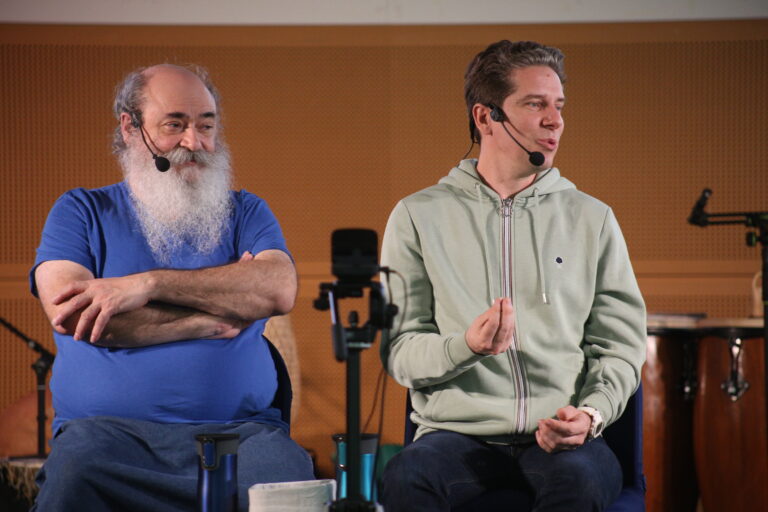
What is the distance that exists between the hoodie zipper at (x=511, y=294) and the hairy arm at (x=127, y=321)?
0.81 meters

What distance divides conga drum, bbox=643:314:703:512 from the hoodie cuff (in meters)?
2.19

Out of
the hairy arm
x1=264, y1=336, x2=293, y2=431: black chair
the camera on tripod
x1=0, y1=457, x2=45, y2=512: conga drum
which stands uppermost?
the camera on tripod

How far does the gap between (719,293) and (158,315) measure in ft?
12.7

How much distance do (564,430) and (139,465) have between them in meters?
1.14

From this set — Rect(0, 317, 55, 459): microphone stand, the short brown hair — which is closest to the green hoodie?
the short brown hair

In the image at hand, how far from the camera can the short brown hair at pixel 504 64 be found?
96.7 inches

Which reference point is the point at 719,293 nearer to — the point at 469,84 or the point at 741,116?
the point at 741,116

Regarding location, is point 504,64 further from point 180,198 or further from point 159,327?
point 159,327

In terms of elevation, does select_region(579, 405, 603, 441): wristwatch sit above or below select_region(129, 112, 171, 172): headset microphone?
below

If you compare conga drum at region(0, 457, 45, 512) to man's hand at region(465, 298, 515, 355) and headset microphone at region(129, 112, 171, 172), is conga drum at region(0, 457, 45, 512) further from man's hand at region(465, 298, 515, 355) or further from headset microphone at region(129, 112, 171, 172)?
man's hand at region(465, 298, 515, 355)

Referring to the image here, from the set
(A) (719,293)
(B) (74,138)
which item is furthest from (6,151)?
(A) (719,293)

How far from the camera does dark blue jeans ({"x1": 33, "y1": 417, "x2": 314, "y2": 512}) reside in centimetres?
217

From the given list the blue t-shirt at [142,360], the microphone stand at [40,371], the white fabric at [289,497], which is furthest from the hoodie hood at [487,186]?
the microphone stand at [40,371]

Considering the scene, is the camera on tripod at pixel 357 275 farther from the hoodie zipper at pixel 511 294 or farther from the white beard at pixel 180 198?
the white beard at pixel 180 198
